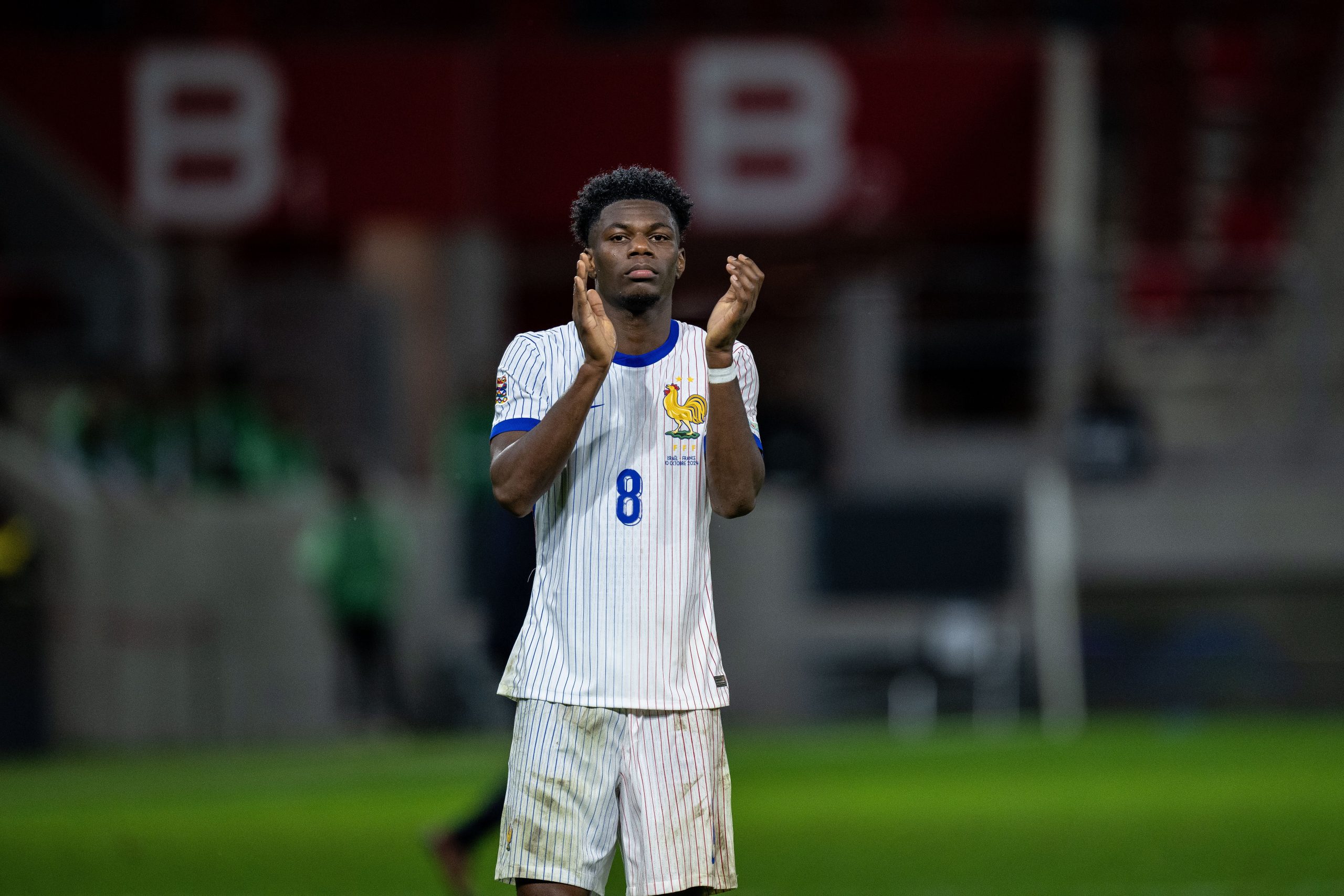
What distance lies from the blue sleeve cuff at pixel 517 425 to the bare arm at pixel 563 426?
0.39 feet

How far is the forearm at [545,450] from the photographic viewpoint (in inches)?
158

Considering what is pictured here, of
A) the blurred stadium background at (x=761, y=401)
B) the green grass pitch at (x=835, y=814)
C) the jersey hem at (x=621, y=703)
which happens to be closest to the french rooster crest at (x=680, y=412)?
the jersey hem at (x=621, y=703)

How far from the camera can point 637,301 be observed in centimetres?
414

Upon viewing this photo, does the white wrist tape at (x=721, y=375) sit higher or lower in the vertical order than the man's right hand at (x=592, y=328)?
lower

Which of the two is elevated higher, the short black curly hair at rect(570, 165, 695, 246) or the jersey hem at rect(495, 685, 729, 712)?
the short black curly hair at rect(570, 165, 695, 246)

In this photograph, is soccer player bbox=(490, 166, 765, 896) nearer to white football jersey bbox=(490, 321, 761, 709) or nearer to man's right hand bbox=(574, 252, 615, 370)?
white football jersey bbox=(490, 321, 761, 709)

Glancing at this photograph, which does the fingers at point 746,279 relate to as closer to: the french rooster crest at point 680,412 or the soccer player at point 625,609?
the soccer player at point 625,609

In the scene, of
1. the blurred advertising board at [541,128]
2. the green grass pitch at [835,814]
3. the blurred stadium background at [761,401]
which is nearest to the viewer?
the green grass pitch at [835,814]

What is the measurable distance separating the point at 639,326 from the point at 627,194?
0.27 meters

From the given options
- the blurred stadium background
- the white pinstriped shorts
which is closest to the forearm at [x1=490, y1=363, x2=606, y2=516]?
the white pinstriped shorts

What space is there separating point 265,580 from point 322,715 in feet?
4.02

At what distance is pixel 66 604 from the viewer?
16.7m

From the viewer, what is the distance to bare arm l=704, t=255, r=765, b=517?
4.06m

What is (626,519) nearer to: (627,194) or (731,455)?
(731,455)
